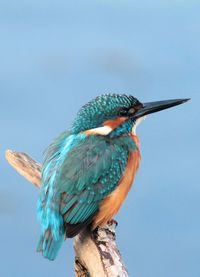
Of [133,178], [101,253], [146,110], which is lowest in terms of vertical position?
[101,253]

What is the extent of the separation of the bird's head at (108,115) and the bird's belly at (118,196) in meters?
0.22

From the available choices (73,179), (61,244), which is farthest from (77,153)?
(61,244)

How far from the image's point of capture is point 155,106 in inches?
283

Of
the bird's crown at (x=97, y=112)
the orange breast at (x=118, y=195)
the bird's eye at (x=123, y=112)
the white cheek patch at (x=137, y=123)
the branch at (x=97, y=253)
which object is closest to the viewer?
the branch at (x=97, y=253)

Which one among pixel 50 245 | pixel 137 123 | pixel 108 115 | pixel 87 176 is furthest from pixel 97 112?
pixel 50 245

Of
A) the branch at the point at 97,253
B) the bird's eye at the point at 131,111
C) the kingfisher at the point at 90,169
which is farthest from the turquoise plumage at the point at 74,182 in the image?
the bird's eye at the point at 131,111

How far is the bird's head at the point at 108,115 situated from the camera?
6758mm

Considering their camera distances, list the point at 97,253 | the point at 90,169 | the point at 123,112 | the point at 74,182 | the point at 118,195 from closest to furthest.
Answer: the point at 97,253
the point at 74,182
the point at 90,169
the point at 118,195
the point at 123,112

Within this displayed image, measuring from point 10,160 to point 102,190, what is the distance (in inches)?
38.0

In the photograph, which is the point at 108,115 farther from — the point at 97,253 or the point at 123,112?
the point at 97,253

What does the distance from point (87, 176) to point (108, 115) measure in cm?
51

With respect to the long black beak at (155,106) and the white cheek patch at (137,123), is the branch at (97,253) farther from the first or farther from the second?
the long black beak at (155,106)

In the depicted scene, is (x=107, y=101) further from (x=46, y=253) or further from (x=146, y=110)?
(x=46, y=253)

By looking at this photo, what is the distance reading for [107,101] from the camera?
6.76 m
